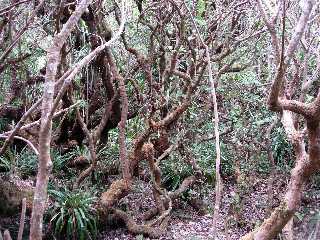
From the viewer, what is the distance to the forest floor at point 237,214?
5676mm

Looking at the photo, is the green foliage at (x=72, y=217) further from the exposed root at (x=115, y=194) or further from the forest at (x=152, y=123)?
the exposed root at (x=115, y=194)

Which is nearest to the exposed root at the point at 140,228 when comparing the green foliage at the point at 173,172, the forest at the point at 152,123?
the forest at the point at 152,123

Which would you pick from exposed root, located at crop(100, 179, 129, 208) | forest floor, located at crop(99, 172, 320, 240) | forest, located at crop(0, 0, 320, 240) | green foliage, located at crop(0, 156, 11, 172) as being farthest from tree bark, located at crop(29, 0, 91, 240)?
green foliage, located at crop(0, 156, 11, 172)

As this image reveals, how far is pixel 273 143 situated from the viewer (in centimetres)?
762

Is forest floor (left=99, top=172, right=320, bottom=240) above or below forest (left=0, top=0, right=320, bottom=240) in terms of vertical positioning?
below

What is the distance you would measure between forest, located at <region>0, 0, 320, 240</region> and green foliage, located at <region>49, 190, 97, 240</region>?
0.6 inches

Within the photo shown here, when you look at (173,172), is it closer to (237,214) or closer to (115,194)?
(237,214)

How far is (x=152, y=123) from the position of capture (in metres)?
5.21

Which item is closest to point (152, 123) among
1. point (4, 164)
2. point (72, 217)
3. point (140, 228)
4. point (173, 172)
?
point (140, 228)

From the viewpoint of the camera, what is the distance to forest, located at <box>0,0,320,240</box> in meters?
5.07

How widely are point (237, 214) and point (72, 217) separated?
2234 millimetres

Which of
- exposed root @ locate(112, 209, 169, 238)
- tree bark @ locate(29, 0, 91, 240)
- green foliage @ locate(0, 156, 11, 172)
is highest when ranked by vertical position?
green foliage @ locate(0, 156, 11, 172)

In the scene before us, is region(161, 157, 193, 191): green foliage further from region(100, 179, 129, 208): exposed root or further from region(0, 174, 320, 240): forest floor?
region(100, 179, 129, 208): exposed root

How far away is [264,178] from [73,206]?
11.5ft
